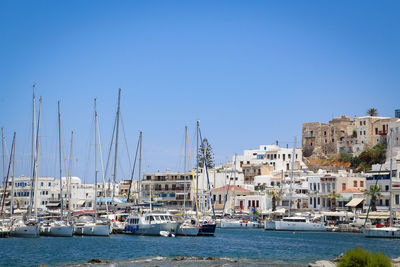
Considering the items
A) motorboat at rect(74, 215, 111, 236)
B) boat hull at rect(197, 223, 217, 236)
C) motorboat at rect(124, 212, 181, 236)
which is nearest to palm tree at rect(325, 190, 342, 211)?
boat hull at rect(197, 223, 217, 236)

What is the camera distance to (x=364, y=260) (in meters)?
26.5

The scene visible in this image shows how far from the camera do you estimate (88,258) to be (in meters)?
42.0

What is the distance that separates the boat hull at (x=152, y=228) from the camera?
204 feet

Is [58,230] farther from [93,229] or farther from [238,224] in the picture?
[238,224]

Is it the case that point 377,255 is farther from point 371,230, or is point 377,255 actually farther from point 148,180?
point 148,180

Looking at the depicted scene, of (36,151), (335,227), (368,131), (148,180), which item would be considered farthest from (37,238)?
(368,131)

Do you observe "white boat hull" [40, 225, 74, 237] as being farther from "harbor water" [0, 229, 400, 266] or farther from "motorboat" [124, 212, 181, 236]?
"motorboat" [124, 212, 181, 236]

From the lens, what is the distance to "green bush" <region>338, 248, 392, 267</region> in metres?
26.1

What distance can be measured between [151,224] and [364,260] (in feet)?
126

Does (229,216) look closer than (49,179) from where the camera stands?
Yes

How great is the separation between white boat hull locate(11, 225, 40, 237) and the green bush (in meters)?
37.6

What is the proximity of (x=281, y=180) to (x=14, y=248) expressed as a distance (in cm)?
6155

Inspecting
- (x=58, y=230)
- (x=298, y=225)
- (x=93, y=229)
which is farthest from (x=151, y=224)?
(x=298, y=225)

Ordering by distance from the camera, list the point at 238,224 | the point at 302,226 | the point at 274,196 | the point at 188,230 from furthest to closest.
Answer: the point at 274,196, the point at 238,224, the point at 302,226, the point at 188,230
